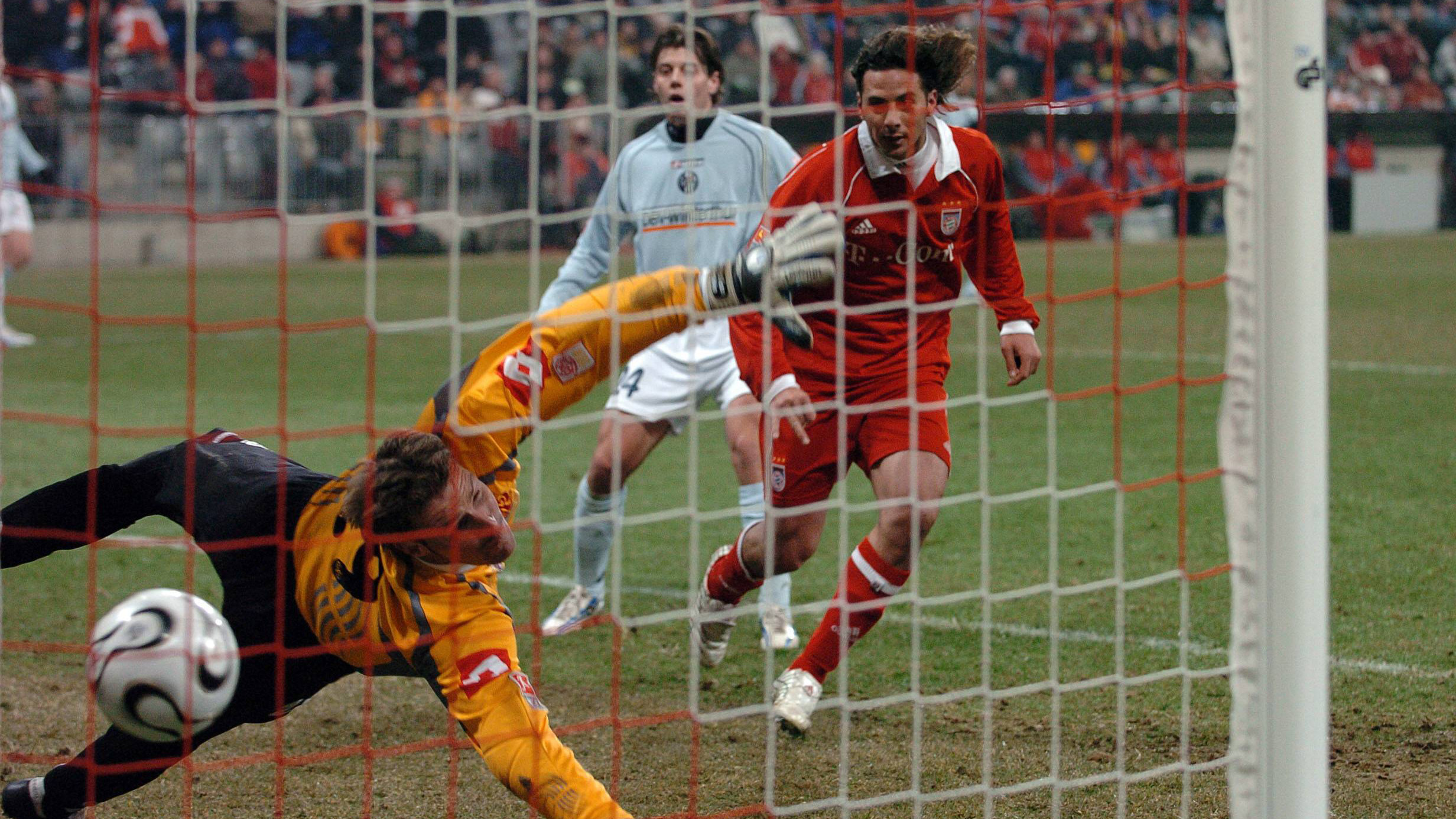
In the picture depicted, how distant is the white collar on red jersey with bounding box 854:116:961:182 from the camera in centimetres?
406

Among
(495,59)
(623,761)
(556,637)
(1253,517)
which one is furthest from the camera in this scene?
(495,59)

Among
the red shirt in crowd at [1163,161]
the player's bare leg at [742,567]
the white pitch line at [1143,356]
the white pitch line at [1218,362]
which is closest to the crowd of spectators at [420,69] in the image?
the red shirt in crowd at [1163,161]

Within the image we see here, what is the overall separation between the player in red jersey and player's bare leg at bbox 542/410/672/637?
0.99 m

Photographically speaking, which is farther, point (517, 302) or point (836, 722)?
point (517, 302)

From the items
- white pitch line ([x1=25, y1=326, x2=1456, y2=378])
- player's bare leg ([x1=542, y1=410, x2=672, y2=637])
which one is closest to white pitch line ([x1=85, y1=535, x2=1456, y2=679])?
player's bare leg ([x1=542, y1=410, x2=672, y2=637])

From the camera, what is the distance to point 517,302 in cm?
1484

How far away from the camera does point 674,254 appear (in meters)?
5.40

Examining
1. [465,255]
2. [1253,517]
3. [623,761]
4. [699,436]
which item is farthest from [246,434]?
[465,255]

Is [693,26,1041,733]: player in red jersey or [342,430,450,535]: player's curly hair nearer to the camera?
[342,430,450,535]: player's curly hair

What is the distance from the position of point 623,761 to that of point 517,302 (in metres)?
11.1

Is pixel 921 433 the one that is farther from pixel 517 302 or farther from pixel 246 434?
pixel 517 302

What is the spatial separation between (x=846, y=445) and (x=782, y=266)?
106 cm

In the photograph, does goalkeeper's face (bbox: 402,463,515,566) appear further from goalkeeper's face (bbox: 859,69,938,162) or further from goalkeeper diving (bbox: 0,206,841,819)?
goalkeeper's face (bbox: 859,69,938,162)

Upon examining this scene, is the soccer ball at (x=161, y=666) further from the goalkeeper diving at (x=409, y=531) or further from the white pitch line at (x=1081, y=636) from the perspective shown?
the white pitch line at (x=1081, y=636)
